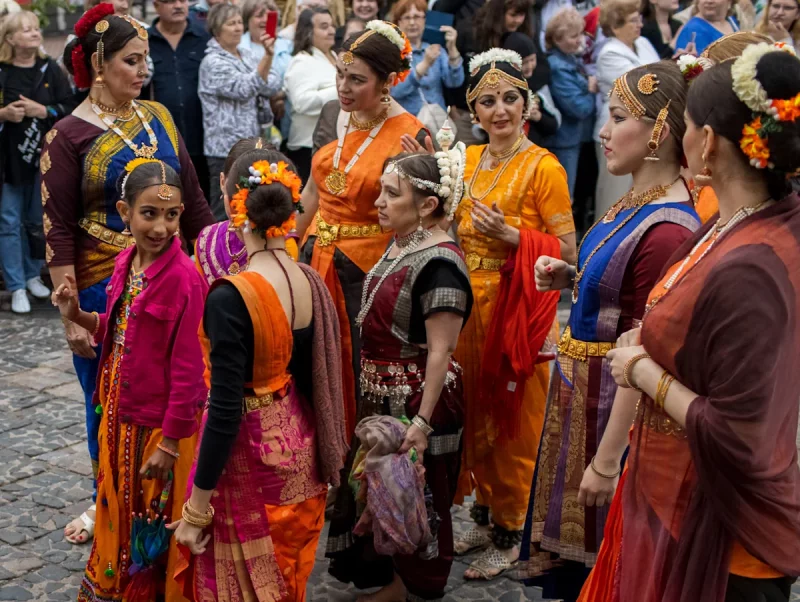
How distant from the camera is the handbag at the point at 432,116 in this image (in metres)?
8.05

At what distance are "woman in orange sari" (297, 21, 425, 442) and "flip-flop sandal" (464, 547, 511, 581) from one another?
0.88 meters

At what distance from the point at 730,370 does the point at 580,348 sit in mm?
1211

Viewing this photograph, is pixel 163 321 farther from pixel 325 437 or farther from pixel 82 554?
pixel 82 554

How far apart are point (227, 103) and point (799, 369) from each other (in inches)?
251

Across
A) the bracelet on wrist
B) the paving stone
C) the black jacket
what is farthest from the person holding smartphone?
the bracelet on wrist

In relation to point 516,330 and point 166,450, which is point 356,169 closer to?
point 516,330

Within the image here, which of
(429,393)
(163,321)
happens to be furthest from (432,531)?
(163,321)

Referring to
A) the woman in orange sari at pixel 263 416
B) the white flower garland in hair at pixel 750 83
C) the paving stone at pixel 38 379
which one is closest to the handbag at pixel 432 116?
the paving stone at pixel 38 379

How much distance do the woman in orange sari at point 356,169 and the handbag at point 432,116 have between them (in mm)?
3317

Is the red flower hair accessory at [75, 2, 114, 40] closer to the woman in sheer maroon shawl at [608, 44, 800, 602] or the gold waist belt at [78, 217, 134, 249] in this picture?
the gold waist belt at [78, 217, 134, 249]

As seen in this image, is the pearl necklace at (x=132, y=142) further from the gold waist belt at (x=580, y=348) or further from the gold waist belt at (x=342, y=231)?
the gold waist belt at (x=580, y=348)

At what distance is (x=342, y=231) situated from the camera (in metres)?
4.65

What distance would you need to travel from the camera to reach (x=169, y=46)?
26.3 ft

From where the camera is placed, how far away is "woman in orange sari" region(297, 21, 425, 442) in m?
4.52
